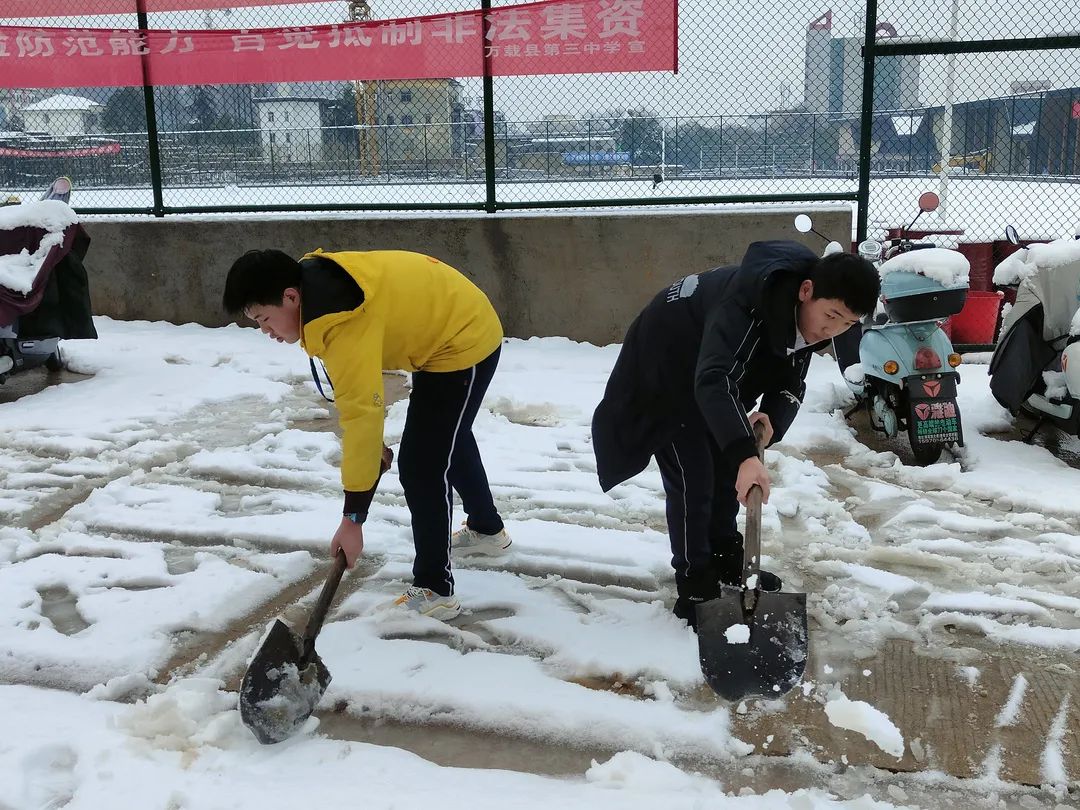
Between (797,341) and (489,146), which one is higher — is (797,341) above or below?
below

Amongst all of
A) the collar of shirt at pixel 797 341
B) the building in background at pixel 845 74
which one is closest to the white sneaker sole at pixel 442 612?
the collar of shirt at pixel 797 341

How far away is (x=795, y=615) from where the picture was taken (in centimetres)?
272

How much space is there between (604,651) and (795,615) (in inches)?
24.8

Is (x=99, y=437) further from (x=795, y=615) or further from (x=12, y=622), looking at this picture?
(x=795, y=615)

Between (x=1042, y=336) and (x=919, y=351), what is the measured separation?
2.36ft

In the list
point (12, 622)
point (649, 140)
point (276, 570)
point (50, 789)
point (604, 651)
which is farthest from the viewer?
point (649, 140)

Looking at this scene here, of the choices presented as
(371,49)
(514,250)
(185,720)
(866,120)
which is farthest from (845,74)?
(185,720)

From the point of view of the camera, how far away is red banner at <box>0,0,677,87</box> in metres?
6.86

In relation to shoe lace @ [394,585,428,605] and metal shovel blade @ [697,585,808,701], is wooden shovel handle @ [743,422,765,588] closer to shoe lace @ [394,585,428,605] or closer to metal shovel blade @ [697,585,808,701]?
metal shovel blade @ [697,585,808,701]

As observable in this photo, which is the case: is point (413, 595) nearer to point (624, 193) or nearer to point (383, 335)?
point (383, 335)

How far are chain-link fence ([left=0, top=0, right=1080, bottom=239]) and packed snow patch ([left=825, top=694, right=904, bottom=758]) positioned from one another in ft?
15.9

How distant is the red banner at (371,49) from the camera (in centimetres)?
686

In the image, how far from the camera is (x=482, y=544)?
3.79m

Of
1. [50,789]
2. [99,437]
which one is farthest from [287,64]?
[50,789]
